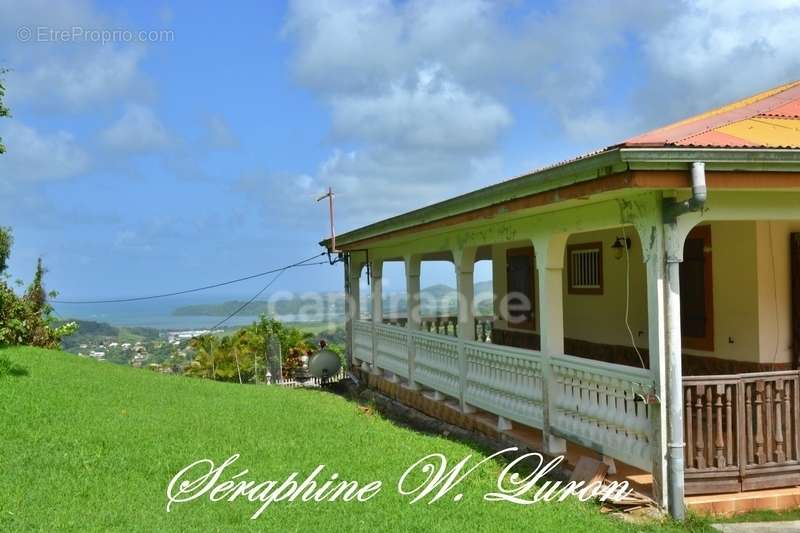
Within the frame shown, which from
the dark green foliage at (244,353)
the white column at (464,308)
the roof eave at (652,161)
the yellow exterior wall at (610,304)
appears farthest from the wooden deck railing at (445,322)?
the roof eave at (652,161)

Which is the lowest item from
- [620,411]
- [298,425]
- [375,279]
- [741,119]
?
[298,425]

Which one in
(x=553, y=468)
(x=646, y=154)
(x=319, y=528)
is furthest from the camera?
(x=553, y=468)

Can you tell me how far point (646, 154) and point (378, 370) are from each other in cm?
1085

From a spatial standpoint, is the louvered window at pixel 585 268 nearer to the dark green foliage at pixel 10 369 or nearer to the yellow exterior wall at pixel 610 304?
the yellow exterior wall at pixel 610 304

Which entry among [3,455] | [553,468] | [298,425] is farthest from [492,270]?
[3,455]

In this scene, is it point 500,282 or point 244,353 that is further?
point 244,353

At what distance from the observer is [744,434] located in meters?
6.23

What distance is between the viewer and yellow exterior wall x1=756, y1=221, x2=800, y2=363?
8.02 m

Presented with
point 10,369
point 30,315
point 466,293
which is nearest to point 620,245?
point 466,293

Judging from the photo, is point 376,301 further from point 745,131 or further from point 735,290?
point 745,131

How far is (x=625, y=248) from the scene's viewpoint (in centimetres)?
1059

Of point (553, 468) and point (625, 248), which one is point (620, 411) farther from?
point (625, 248)

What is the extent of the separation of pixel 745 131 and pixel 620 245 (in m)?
4.29

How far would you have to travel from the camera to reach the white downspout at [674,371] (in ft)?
19.6
